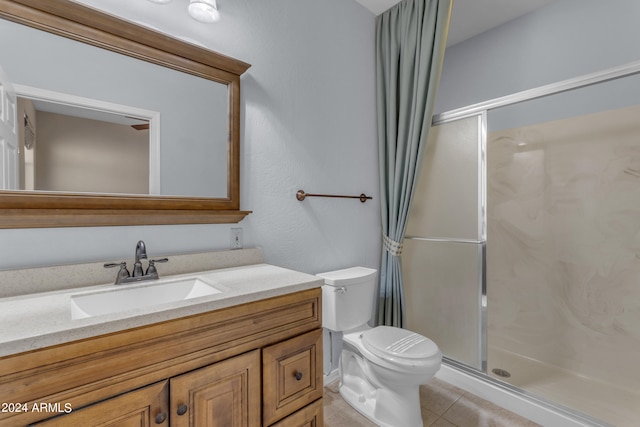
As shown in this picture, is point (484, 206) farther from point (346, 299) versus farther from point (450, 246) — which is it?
point (346, 299)

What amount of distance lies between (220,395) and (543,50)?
2889 mm

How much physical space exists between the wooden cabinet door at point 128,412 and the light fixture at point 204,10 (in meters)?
1.45

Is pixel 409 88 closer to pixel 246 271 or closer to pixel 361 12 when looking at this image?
pixel 361 12

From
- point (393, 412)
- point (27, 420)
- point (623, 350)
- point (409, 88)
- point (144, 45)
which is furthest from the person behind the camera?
point (409, 88)

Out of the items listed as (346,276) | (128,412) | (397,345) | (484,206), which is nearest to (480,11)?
(484,206)

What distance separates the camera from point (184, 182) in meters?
1.36

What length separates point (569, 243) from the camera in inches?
83.2

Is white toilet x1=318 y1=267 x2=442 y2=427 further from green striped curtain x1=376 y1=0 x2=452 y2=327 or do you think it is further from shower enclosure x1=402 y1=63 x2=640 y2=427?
shower enclosure x1=402 y1=63 x2=640 y2=427

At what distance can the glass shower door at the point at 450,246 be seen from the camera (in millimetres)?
1957

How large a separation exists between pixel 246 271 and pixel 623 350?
238 cm

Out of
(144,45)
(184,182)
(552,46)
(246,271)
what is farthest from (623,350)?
(144,45)

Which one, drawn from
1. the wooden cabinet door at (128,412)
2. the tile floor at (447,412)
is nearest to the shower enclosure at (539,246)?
the tile floor at (447,412)

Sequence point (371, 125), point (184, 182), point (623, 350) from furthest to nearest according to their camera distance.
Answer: point (371, 125) < point (623, 350) < point (184, 182)

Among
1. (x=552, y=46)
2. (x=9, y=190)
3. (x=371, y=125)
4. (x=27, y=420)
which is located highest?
(x=552, y=46)
